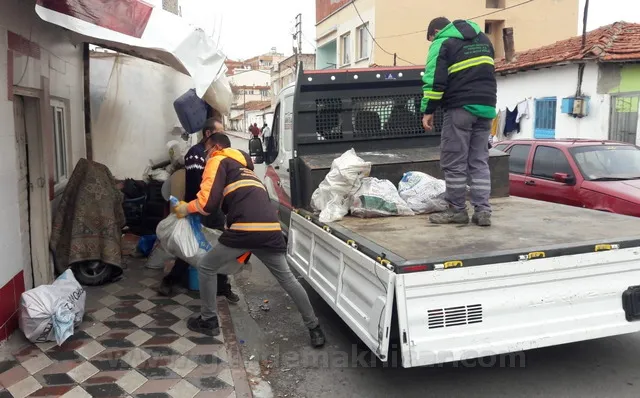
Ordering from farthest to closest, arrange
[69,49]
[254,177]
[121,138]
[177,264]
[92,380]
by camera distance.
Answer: [121,138]
[69,49]
[177,264]
[254,177]
[92,380]

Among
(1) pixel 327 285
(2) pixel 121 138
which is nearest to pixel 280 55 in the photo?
(2) pixel 121 138

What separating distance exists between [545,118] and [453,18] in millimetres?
12889

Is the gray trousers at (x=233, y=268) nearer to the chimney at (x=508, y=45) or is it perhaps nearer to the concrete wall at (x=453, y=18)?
the chimney at (x=508, y=45)

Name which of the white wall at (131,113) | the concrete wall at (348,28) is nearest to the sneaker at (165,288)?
the white wall at (131,113)

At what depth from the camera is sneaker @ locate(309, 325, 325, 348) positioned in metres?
4.39

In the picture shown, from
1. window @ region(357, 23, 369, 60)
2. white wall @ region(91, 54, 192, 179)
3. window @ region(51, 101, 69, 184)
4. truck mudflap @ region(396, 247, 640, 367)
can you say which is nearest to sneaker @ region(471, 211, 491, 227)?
truck mudflap @ region(396, 247, 640, 367)

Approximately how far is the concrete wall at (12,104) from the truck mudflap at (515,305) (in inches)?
120

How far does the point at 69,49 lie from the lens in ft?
21.4

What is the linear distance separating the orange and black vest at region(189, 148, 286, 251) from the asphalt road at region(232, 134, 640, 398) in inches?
35.8

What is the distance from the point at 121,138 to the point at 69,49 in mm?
2771

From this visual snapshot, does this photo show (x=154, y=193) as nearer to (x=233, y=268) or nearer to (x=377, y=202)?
(x=233, y=268)

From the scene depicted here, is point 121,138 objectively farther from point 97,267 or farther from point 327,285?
point 327,285

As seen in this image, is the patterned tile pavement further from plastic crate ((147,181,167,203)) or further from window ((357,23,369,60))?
window ((357,23,369,60))

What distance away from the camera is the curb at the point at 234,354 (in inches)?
143
